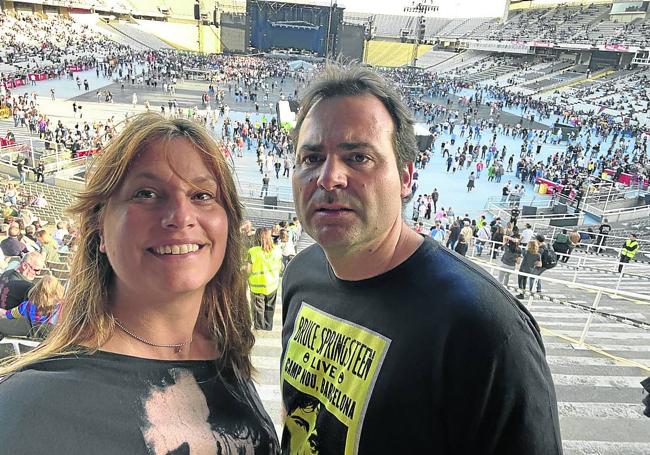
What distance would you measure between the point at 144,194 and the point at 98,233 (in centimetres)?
27

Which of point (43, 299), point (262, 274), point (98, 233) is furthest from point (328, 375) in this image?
point (262, 274)

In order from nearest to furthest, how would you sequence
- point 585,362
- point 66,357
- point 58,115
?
point 66,357
point 585,362
point 58,115

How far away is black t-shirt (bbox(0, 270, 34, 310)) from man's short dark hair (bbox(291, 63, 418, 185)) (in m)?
3.77

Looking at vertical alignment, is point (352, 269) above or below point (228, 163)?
below

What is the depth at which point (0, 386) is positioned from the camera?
→ 3.56 ft

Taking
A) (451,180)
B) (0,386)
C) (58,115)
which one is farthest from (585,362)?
(58,115)

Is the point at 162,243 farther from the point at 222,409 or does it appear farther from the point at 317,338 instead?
the point at 317,338

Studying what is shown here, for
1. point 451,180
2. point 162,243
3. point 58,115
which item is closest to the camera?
point 162,243

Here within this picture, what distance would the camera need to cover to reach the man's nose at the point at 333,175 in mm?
1541

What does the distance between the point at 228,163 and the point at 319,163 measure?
1.13 ft

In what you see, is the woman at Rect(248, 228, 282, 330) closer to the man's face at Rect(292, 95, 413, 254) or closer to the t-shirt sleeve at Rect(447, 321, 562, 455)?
the man's face at Rect(292, 95, 413, 254)

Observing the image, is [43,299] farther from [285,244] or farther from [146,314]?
[285,244]

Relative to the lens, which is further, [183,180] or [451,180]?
[451,180]

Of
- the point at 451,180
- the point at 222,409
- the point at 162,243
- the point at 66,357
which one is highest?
the point at 162,243
